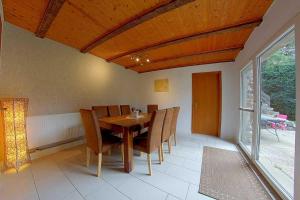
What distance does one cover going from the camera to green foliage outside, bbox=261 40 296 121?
1.55 metres

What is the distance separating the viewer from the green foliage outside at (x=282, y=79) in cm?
155

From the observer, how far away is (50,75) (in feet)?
9.90

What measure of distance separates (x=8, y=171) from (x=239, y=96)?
4744mm

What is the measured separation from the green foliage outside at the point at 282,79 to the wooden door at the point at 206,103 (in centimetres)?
208

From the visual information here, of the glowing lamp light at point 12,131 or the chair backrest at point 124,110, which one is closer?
the glowing lamp light at point 12,131

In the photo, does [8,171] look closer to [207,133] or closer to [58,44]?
[58,44]

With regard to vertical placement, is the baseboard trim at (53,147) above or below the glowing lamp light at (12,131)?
below

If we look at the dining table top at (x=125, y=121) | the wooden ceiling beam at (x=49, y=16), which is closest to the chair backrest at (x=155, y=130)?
the dining table top at (x=125, y=121)

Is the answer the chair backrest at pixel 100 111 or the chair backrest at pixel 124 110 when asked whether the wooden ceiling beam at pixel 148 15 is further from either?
the chair backrest at pixel 124 110

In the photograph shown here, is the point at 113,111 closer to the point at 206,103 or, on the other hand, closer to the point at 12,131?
the point at 12,131

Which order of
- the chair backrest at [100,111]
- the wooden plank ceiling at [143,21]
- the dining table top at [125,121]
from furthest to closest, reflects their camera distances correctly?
1. the chair backrest at [100,111]
2. the dining table top at [125,121]
3. the wooden plank ceiling at [143,21]

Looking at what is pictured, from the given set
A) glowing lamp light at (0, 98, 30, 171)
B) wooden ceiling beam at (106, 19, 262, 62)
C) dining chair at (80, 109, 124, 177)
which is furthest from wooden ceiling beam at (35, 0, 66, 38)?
wooden ceiling beam at (106, 19, 262, 62)

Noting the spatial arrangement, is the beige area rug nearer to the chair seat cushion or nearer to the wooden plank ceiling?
the chair seat cushion

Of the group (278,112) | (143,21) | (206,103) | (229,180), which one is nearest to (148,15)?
(143,21)
